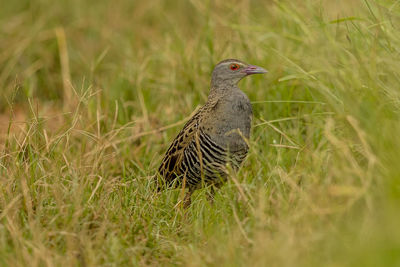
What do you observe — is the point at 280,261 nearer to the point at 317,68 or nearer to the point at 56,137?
the point at 317,68

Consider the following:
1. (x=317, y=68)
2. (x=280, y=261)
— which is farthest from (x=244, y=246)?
(x=317, y=68)

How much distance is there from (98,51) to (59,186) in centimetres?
446

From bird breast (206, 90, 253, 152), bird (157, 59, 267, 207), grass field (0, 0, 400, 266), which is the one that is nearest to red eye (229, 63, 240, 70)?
bird (157, 59, 267, 207)

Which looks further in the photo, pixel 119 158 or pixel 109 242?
pixel 119 158

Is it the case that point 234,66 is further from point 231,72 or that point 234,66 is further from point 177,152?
point 177,152

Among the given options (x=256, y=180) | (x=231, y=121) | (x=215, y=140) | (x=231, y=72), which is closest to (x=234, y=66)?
(x=231, y=72)

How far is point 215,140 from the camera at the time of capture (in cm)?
476

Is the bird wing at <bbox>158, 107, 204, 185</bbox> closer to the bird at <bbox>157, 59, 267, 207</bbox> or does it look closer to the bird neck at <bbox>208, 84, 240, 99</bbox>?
the bird at <bbox>157, 59, 267, 207</bbox>

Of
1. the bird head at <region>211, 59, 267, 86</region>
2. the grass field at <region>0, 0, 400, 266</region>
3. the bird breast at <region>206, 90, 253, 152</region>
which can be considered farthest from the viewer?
the bird head at <region>211, 59, 267, 86</region>

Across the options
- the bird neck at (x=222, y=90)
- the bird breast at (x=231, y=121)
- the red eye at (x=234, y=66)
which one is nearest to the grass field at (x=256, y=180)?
the bird breast at (x=231, y=121)

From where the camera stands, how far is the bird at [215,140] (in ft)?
15.5

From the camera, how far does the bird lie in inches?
187

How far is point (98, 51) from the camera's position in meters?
8.18

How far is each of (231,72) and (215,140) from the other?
25.3 inches
